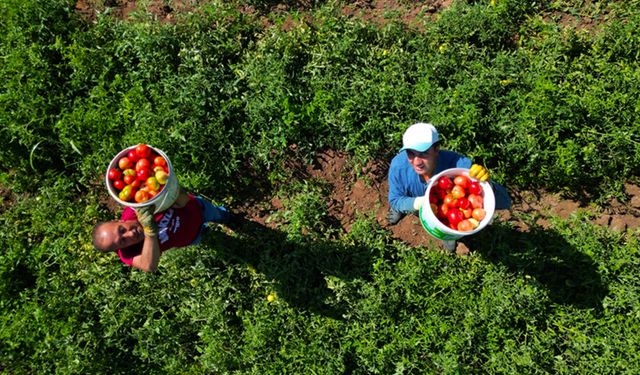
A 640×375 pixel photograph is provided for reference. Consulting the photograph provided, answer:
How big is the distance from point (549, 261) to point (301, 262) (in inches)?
102

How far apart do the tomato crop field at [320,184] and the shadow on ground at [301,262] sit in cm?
2

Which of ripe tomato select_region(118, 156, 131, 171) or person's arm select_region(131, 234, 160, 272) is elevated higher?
ripe tomato select_region(118, 156, 131, 171)

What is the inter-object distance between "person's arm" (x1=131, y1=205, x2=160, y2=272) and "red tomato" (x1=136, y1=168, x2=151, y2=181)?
1.17 feet

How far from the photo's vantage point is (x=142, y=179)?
4125mm

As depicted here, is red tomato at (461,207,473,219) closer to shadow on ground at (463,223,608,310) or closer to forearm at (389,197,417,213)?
forearm at (389,197,417,213)

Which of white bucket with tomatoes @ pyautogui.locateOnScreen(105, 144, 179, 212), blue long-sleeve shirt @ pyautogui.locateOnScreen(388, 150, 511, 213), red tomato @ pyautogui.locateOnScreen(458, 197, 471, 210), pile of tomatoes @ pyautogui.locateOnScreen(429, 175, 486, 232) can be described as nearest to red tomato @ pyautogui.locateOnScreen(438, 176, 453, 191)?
pile of tomatoes @ pyautogui.locateOnScreen(429, 175, 486, 232)

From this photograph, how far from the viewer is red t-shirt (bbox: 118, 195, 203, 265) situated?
4301mm

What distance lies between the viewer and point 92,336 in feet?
16.9

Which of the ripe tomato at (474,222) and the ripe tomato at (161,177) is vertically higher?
the ripe tomato at (161,177)

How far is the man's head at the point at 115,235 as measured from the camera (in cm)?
388

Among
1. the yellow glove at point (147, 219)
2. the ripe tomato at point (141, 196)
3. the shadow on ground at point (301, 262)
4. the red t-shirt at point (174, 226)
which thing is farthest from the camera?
the shadow on ground at point (301, 262)

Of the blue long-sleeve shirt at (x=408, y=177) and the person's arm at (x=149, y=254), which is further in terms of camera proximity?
the blue long-sleeve shirt at (x=408, y=177)

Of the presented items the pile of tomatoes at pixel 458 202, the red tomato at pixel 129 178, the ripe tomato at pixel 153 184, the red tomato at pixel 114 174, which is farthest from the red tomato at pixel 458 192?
the red tomato at pixel 114 174

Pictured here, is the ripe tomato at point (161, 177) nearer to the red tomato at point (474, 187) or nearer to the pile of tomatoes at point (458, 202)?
the pile of tomatoes at point (458, 202)
